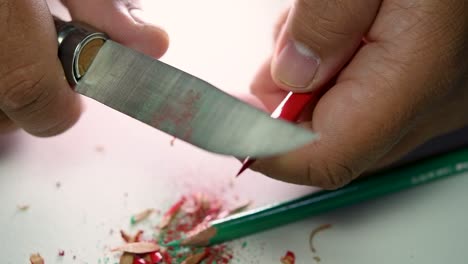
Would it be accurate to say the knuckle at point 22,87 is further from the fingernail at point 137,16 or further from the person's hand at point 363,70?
the person's hand at point 363,70

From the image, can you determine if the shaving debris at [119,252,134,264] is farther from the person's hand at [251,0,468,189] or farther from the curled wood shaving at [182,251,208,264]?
the person's hand at [251,0,468,189]

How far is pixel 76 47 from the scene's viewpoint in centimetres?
66

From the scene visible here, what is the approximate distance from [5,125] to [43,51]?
8.7 inches

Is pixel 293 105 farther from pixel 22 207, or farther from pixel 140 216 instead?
pixel 22 207

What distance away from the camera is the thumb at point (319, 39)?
65 centimetres

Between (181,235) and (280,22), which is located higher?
(280,22)

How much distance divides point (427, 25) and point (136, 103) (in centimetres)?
34

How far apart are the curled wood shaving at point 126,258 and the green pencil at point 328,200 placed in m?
0.05

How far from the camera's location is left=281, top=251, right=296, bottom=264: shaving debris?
790 millimetres

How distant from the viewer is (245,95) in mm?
829

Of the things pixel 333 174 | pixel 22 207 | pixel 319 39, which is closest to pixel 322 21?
pixel 319 39

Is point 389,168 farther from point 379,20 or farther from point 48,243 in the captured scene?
point 48,243

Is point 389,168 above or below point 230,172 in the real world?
above

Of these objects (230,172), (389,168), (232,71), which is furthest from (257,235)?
(232,71)
